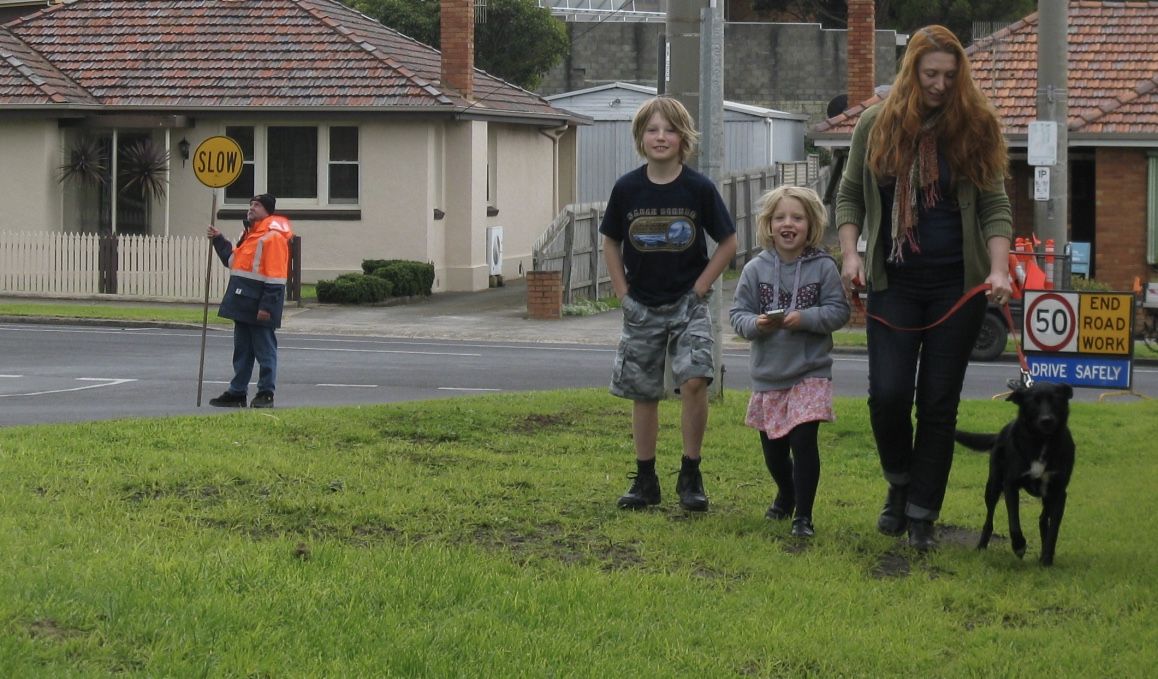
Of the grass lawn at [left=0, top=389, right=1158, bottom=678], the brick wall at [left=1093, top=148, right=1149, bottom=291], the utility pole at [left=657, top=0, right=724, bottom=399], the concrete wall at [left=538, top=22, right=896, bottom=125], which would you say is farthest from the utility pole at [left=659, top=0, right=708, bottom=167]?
the concrete wall at [left=538, top=22, right=896, bottom=125]

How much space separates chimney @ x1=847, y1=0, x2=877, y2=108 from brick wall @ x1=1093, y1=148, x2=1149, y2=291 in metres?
7.18

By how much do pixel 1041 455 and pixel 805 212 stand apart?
4.82ft

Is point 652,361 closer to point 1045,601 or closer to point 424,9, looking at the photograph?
point 1045,601

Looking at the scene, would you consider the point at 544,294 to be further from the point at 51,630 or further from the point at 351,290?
the point at 51,630

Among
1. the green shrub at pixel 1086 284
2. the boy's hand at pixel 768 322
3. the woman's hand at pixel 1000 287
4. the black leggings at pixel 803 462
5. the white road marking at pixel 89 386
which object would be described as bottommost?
the white road marking at pixel 89 386

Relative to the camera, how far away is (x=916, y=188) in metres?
6.78

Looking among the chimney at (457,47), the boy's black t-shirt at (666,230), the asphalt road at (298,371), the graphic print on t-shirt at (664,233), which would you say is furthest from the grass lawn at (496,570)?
the chimney at (457,47)

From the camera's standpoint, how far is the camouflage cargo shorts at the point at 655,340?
7.38m

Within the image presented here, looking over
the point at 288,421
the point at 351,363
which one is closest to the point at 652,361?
the point at 288,421

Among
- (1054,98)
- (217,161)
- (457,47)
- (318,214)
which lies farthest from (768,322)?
(457,47)

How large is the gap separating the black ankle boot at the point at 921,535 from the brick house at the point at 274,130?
23.1 meters

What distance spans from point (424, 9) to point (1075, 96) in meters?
24.4

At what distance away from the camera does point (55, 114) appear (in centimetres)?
2930

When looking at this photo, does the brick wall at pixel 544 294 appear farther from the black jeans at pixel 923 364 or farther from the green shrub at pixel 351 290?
the black jeans at pixel 923 364
